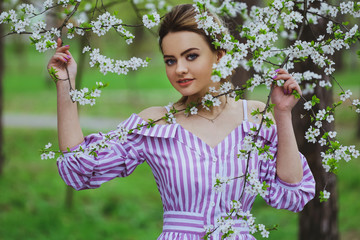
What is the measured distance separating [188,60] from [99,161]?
2.02 ft

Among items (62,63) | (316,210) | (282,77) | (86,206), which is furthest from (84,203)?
(282,77)

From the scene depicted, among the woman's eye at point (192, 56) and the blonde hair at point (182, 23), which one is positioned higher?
the blonde hair at point (182, 23)

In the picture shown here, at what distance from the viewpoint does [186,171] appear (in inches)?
95.4

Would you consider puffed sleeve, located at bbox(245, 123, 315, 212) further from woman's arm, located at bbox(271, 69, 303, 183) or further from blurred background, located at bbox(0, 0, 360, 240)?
blurred background, located at bbox(0, 0, 360, 240)

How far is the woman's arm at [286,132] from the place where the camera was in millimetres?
2293

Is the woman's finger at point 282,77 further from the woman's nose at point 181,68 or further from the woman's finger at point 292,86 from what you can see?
the woman's nose at point 181,68

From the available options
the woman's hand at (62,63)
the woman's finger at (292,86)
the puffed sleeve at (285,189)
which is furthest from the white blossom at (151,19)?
the puffed sleeve at (285,189)

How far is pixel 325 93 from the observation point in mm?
4203

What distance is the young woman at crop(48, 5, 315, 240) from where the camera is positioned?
2.42 metres

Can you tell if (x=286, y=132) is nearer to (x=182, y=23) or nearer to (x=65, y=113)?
(x=182, y=23)

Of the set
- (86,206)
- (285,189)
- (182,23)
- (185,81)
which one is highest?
(86,206)

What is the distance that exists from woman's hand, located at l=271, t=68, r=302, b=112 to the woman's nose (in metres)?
0.41

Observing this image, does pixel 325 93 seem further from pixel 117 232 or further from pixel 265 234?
pixel 117 232

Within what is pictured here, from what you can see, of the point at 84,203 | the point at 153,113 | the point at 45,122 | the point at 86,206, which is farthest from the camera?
the point at 45,122
